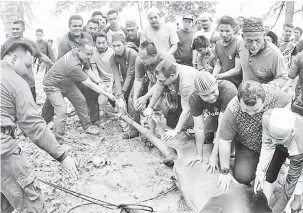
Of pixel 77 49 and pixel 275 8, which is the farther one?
pixel 275 8

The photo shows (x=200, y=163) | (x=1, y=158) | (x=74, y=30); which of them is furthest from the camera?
(x=74, y=30)

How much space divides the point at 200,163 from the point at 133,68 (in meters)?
2.43

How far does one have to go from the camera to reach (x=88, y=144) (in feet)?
18.2

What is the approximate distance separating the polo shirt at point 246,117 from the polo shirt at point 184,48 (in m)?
3.03

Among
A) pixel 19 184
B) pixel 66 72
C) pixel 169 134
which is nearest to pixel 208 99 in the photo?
pixel 169 134

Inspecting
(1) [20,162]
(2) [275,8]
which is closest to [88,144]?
(1) [20,162]

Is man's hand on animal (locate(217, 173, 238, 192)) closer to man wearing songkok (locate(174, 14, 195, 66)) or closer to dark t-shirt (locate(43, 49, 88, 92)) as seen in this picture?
dark t-shirt (locate(43, 49, 88, 92))

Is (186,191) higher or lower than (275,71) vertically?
lower

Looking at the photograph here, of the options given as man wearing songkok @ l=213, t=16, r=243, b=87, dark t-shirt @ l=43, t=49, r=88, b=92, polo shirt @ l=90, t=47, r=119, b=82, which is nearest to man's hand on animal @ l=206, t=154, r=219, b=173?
man wearing songkok @ l=213, t=16, r=243, b=87

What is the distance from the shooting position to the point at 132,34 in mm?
6523

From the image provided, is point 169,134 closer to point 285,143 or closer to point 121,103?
point 121,103

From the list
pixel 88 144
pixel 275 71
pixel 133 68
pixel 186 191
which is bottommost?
pixel 88 144

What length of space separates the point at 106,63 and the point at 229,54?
222 cm

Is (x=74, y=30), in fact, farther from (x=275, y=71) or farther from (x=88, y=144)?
(x=275, y=71)
